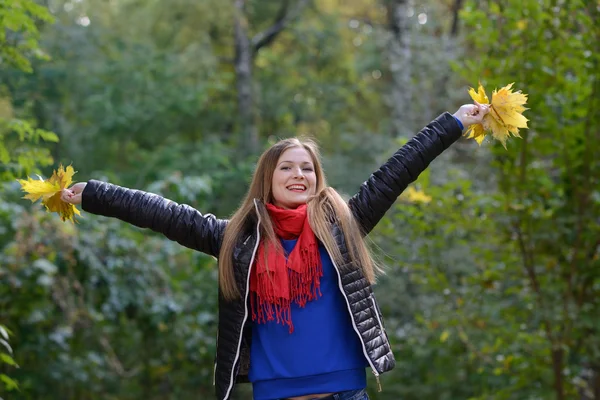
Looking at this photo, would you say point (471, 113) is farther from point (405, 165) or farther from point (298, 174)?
point (298, 174)

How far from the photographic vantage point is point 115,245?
683 cm

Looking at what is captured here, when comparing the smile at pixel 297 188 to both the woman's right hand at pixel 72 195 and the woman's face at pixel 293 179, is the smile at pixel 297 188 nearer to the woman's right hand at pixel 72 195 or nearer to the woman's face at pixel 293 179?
the woman's face at pixel 293 179

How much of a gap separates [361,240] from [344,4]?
15.0 metres

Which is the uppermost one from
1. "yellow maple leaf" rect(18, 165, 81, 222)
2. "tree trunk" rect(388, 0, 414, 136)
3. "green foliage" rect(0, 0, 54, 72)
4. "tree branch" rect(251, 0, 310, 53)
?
"tree branch" rect(251, 0, 310, 53)

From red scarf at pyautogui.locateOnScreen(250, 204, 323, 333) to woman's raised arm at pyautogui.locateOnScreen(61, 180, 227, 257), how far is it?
0.74 ft

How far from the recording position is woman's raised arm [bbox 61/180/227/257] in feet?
9.62

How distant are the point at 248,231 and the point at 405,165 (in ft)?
2.02

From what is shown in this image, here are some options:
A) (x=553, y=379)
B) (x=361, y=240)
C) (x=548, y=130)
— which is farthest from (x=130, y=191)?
(x=553, y=379)

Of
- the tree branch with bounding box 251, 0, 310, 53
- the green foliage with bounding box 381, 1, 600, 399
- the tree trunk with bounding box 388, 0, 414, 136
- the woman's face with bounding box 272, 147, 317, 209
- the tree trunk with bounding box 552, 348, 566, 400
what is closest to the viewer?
the woman's face with bounding box 272, 147, 317, 209

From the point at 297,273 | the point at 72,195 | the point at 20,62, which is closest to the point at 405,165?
the point at 297,273

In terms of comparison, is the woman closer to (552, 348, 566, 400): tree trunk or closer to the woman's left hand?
the woman's left hand

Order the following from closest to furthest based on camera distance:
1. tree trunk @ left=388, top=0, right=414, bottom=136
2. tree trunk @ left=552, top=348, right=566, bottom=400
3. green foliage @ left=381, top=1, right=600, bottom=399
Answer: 1. green foliage @ left=381, top=1, right=600, bottom=399
2. tree trunk @ left=552, top=348, right=566, bottom=400
3. tree trunk @ left=388, top=0, right=414, bottom=136

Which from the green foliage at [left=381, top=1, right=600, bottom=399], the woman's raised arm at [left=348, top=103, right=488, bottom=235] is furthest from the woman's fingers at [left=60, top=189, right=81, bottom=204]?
the green foliage at [left=381, top=1, right=600, bottom=399]

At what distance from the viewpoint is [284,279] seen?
9.25 ft
